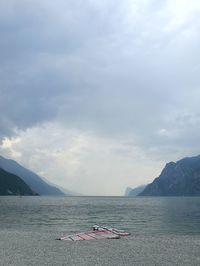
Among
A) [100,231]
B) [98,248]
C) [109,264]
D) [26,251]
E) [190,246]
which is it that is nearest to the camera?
[109,264]

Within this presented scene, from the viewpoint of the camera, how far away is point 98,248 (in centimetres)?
3472

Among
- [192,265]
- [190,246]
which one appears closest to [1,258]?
[192,265]

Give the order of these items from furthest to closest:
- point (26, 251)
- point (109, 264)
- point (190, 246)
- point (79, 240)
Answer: point (79, 240), point (190, 246), point (26, 251), point (109, 264)

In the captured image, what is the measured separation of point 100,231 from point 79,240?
8.92 meters

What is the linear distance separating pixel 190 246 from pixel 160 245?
10.3 ft

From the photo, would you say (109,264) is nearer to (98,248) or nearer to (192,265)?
(192,265)

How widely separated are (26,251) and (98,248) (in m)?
6.97

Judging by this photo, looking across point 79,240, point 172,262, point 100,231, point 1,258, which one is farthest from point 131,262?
point 100,231

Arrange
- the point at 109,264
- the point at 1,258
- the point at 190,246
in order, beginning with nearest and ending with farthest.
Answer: the point at 109,264 < the point at 1,258 < the point at 190,246

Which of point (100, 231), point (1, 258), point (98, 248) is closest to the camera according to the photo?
point (1, 258)

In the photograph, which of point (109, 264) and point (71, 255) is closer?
point (109, 264)

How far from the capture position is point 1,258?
28.5 m

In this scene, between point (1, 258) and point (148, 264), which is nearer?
point (148, 264)

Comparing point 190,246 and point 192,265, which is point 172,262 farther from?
point 190,246
